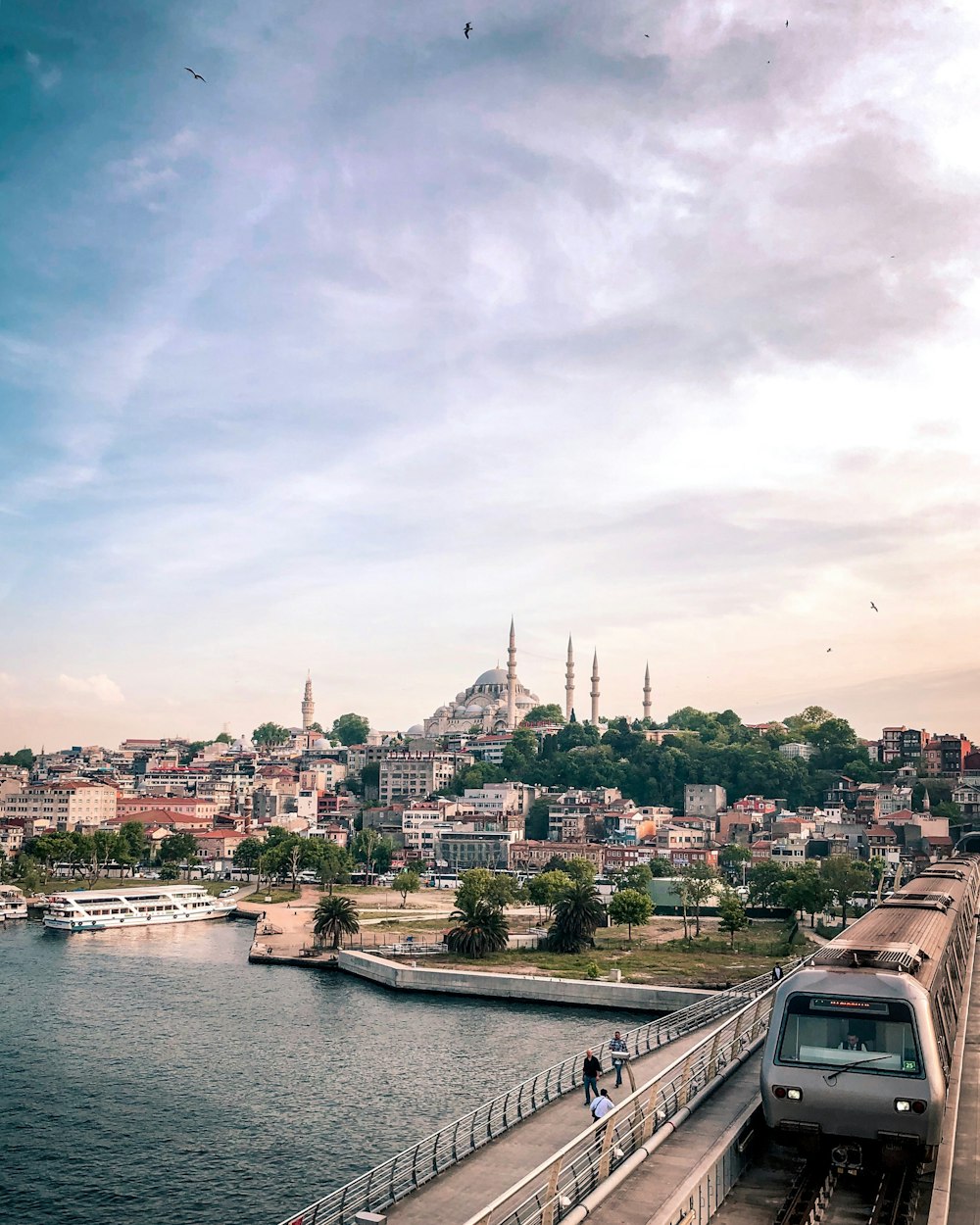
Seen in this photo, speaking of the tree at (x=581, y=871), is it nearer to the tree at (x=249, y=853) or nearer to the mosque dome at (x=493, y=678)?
the tree at (x=249, y=853)

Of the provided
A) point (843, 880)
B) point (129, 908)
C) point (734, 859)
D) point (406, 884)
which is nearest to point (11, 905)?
point (129, 908)

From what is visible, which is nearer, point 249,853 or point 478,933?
point 478,933

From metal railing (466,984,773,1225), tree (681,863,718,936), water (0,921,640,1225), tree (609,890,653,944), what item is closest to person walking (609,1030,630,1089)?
metal railing (466,984,773,1225)

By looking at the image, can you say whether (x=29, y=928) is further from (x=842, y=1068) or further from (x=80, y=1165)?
(x=842, y=1068)

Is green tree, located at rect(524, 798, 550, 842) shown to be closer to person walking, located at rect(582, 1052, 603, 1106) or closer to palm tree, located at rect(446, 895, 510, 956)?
palm tree, located at rect(446, 895, 510, 956)

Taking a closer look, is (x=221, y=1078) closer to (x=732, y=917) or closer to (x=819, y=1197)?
(x=819, y=1197)

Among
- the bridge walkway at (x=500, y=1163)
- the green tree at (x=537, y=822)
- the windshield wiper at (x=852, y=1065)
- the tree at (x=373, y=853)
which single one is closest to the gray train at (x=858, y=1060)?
the windshield wiper at (x=852, y=1065)

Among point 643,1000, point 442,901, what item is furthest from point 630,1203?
point 442,901
